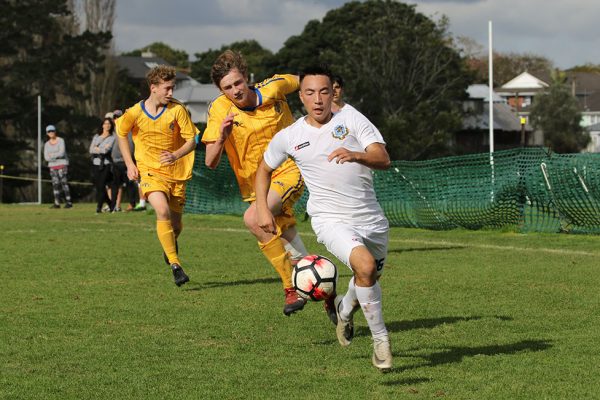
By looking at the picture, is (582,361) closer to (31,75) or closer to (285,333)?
(285,333)

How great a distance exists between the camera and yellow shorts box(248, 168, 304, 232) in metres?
9.60

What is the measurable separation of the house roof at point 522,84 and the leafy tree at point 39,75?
346ft

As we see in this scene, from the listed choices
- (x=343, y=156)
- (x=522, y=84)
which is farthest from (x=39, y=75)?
(x=522, y=84)

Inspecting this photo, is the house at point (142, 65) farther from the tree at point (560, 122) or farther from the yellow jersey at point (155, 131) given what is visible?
the yellow jersey at point (155, 131)

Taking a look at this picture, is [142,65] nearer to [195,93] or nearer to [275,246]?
[195,93]

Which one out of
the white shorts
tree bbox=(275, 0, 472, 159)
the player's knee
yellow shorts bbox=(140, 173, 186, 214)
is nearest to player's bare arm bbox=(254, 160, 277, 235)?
the white shorts

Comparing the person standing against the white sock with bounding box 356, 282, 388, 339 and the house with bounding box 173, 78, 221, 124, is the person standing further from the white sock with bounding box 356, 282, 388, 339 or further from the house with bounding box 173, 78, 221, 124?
the house with bounding box 173, 78, 221, 124

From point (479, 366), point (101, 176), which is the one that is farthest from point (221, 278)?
point (101, 176)

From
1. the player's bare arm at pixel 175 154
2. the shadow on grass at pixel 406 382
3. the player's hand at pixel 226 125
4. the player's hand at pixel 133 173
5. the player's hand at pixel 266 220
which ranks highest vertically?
the player's hand at pixel 226 125

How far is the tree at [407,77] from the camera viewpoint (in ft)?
212

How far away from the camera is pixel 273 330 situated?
28.0 ft

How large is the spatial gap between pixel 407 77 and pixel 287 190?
58.2m

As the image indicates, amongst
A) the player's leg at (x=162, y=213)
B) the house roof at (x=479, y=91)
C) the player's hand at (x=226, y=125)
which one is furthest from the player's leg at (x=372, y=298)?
the house roof at (x=479, y=91)

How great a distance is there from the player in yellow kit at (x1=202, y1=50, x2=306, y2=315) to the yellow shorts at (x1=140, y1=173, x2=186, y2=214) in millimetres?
2248
